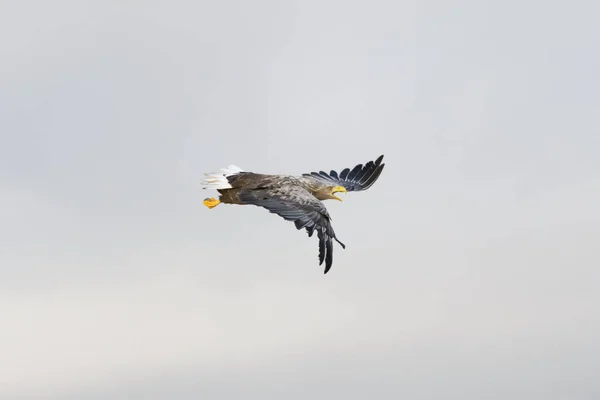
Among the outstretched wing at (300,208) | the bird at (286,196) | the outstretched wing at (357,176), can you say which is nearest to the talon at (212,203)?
the bird at (286,196)

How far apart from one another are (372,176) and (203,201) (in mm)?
9166

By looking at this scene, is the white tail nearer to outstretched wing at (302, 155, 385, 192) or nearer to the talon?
the talon

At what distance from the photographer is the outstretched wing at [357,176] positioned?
39062 millimetres

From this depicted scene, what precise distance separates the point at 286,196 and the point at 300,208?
88 cm

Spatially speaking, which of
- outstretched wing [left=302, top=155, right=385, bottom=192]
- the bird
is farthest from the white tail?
outstretched wing [left=302, top=155, right=385, bottom=192]

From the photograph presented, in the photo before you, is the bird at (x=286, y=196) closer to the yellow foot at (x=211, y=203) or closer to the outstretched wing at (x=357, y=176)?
the yellow foot at (x=211, y=203)

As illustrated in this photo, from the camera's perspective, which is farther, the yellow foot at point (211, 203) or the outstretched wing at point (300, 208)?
the yellow foot at point (211, 203)

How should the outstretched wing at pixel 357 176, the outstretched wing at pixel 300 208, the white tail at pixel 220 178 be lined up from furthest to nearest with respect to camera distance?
1. the outstretched wing at pixel 357 176
2. the white tail at pixel 220 178
3. the outstretched wing at pixel 300 208

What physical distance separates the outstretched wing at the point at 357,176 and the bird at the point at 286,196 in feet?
14.8

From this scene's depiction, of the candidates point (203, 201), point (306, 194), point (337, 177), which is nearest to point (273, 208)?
point (306, 194)

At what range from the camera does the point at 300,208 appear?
29984 millimetres

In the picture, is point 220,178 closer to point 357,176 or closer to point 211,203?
point 211,203

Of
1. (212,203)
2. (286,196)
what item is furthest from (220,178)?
(286,196)

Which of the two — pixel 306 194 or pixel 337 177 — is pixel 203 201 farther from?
pixel 337 177
